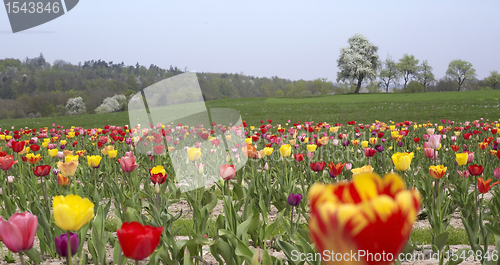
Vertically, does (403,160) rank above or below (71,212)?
below

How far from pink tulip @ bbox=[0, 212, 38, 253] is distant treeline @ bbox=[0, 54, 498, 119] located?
→ 25833 mm

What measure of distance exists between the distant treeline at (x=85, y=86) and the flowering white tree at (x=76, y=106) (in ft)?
2.28

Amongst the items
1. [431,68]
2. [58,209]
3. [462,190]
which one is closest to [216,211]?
[462,190]

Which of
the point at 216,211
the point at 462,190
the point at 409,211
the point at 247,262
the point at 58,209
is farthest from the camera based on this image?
the point at 216,211

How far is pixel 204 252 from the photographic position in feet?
8.06

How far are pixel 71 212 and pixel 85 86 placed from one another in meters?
65.3

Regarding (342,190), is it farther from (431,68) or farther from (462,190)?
(431,68)

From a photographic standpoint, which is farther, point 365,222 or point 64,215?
point 64,215

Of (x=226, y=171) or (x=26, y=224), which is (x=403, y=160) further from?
(x=26, y=224)

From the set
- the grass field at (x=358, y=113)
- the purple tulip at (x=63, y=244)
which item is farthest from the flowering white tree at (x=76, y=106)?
the purple tulip at (x=63, y=244)

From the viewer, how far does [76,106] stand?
43781 mm

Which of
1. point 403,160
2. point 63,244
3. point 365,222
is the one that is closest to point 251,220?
point 403,160

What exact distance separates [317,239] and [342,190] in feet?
0.21

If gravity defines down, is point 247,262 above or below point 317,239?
below
